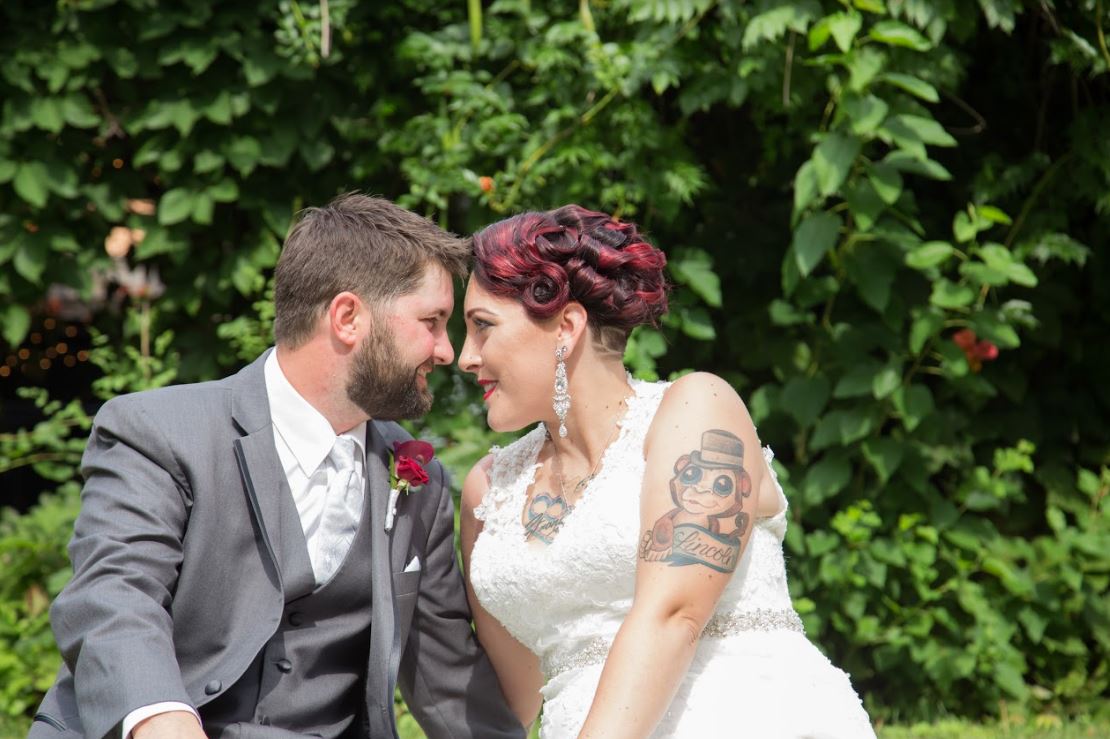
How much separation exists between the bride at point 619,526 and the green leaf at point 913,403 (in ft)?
5.65

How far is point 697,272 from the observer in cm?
450

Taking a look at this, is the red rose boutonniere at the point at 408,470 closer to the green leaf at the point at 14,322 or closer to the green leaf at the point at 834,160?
the green leaf at the point at 834,160

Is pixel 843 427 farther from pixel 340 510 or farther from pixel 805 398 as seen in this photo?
pixel 340 510

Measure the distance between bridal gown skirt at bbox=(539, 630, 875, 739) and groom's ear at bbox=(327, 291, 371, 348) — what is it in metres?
0.88


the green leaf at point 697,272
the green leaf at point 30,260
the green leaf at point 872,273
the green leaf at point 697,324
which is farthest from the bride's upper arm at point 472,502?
the green leaf at point 30,260

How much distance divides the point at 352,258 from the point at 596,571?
0.89 m

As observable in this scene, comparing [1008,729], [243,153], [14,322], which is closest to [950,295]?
[1008,729]

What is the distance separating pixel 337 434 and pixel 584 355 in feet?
1.96

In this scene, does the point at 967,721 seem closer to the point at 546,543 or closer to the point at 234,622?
the point at 546,543

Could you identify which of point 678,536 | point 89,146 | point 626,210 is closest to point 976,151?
point 626,210

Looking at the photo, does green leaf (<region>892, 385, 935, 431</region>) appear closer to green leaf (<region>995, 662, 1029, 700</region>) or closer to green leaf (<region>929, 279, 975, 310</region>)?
green leaf (<region>929, 279, 975, 310</region>)

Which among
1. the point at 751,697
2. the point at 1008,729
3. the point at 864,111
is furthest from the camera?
the point at 1008,729

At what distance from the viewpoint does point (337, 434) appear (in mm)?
2834

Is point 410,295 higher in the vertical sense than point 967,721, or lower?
higher
